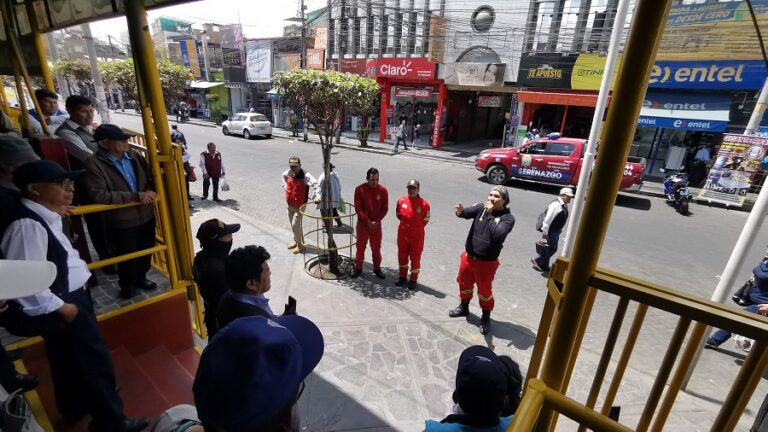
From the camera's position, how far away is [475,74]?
18.2 meters

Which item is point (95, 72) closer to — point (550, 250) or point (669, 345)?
point (550, 250)

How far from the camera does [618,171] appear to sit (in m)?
1.15

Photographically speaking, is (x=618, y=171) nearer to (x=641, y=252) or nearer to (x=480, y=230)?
(x=480, y=230)

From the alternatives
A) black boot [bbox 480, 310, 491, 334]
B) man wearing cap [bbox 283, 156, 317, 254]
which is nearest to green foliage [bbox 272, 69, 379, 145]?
man wearing cap [bbox 283, 156, 317, 254]

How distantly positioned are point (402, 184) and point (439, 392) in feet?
30.0

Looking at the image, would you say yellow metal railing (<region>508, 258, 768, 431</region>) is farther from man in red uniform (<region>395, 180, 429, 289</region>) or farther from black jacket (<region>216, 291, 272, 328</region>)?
man in red uniform (<region>395, 180, 429, 289</region>)

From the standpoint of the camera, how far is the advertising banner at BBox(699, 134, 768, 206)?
10.6 m

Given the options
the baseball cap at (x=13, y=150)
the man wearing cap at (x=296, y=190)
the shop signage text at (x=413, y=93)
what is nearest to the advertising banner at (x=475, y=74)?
the shop signage text at (x=413, y=93)

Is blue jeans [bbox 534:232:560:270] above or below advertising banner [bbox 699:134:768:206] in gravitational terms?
below

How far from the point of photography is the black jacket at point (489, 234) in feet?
14.6

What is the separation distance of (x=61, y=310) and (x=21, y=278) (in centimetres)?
163

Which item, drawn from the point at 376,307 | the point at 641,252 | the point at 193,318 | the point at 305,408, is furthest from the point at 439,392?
the point at 641,252

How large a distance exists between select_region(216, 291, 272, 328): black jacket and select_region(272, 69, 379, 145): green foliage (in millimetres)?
3799

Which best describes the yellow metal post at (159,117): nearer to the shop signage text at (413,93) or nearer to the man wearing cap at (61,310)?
the man wearing cap at (61,310)
